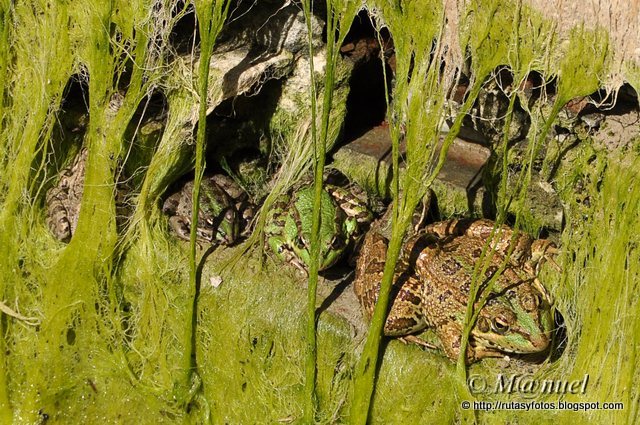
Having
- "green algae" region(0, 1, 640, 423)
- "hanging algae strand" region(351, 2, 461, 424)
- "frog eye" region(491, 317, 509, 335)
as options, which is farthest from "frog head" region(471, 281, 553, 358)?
"hanging algae strand" region(351, 2, 461, 424)

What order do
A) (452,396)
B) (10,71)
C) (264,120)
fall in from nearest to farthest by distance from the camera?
(452,396), (10,71), (264,120)

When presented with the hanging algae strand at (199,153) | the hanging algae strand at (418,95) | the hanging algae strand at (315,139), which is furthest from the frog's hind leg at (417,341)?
the hanging algae strand at (199,153)

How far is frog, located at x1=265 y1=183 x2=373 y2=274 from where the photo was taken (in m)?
4.74

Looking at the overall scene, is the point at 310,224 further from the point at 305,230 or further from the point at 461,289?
the point at 461,289

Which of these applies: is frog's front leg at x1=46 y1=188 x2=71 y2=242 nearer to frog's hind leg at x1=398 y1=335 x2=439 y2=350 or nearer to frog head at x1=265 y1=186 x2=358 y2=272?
frog head at x1=265 y1=186 x2=358 y2=272

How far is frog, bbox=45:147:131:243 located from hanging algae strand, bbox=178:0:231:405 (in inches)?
27.1

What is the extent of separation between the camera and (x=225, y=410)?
4855 mm

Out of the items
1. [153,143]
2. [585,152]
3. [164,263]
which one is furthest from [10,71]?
[585,152]

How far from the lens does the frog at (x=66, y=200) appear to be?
5.08m

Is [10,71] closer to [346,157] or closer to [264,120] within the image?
[264,120]

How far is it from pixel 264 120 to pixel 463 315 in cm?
201

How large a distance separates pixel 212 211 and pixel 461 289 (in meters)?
1.73

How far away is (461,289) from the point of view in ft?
14.5

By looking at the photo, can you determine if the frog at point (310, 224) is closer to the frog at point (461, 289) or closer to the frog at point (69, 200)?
the frog at point (461, 289)
